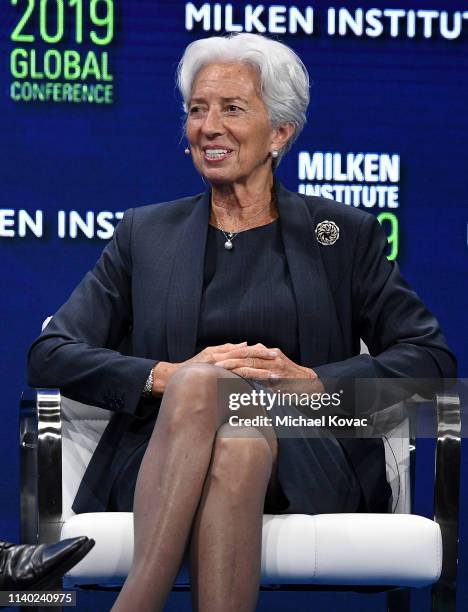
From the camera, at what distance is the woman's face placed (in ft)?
11.0

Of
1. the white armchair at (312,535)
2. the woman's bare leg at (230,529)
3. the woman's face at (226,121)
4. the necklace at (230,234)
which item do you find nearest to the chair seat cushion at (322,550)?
the white armchair at (312,535)

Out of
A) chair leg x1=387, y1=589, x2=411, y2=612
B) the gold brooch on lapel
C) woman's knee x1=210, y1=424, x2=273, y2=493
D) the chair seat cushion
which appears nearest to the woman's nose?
the gold brooch on lapel

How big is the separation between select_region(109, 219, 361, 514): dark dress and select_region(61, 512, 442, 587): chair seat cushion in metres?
0.10

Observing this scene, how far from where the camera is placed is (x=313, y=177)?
4.16 meters

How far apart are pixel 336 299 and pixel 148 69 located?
3.87ft

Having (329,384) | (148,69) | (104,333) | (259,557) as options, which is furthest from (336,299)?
(148,69)

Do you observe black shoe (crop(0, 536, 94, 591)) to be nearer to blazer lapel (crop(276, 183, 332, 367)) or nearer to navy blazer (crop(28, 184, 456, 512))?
navy blazer (crop(28, 184, 456, 512))

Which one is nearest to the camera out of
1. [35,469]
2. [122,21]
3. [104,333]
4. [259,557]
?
[259,557]

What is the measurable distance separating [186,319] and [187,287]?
9cm

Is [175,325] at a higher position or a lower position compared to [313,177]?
lower

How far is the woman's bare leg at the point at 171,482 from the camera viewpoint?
2666 millimetres

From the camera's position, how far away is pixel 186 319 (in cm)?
323

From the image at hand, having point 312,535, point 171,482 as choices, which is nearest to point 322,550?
point 312,535

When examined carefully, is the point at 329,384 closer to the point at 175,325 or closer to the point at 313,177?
the point at 175,325
